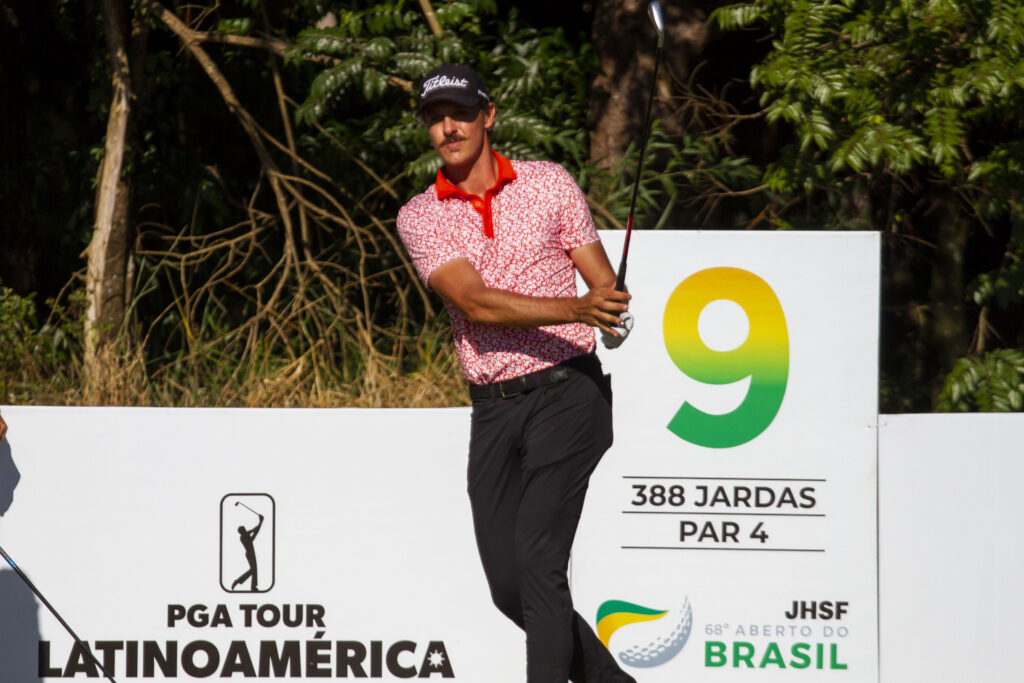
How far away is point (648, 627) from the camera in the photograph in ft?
13.9

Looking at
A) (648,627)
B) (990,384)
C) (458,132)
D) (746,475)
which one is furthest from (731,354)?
(990,384)

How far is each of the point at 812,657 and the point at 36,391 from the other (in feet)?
12.9

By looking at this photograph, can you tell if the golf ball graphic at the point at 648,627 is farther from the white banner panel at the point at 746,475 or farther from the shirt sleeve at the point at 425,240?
the shirt sleeve at the point at 425,240

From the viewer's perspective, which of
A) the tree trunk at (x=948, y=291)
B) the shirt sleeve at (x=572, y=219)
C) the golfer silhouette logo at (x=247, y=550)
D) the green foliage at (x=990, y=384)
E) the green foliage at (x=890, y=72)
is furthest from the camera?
the tree trunk at (x=948, y=291)

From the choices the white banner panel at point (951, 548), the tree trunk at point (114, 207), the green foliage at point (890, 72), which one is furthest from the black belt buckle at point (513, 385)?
the tree trunk at point (114, 207)

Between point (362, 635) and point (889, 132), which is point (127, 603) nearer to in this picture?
point (362, 635)

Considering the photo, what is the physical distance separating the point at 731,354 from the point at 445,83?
1482 millimetres

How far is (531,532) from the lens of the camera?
11.1ft

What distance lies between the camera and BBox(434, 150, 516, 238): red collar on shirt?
3488 millimetres

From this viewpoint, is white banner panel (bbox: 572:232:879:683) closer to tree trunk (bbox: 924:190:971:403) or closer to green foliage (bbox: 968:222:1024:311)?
green foliage (bbox: 968:222:1024:311)

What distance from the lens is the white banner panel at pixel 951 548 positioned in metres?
4.20

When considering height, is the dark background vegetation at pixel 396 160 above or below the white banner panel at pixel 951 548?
above

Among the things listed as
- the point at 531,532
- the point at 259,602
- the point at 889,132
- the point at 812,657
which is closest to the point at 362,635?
the point at 259,602

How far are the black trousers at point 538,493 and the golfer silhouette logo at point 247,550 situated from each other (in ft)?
3.55
